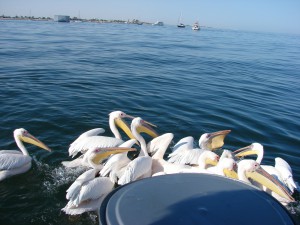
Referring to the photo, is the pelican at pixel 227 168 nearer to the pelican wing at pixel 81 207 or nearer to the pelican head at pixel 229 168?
the pelican head at pixel 229 168

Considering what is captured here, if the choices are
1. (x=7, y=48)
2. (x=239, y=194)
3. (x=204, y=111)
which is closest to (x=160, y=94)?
(x=204, y=111)

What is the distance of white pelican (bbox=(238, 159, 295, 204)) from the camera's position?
4.27 meters

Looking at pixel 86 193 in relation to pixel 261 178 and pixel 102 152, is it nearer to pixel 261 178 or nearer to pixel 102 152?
pixel 102 152

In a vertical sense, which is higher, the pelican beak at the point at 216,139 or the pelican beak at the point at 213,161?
the pelican beak at the point at 213,161

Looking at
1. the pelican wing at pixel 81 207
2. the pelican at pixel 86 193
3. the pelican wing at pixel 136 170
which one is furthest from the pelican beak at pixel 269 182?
the pelican wing at pixel 81 207

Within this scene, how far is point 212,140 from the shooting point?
→ 6391 mm

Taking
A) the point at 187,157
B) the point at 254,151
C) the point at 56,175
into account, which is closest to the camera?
the point at 56,175

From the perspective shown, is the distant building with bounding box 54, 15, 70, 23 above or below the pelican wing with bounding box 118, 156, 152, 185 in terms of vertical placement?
below

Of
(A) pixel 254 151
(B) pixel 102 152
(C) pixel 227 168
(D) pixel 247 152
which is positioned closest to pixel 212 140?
(D) pixel 247 152

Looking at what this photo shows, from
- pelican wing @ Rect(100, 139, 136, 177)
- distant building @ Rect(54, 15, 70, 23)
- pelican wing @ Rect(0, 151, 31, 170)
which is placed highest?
pelican wing @ Rect(100, 139, 136, 177)

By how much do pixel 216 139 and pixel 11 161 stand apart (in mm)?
3908

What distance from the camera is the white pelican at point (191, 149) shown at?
5.64 meters

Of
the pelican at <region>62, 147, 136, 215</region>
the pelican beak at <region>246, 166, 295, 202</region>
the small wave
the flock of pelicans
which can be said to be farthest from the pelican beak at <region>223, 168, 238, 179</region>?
the small wave

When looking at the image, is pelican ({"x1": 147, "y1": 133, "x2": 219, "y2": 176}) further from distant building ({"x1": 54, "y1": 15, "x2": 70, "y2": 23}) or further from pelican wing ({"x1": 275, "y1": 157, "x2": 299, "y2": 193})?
distant building ({"x1": 54, "y1": 15, "x2": 70, "y2": 23})
